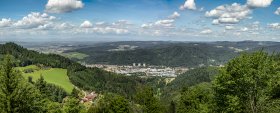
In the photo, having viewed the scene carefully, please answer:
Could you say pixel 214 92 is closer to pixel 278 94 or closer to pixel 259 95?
pixel 259 95

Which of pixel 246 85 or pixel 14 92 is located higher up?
pixel 14 92

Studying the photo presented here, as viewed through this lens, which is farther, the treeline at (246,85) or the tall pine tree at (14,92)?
the treeline at (246,85)

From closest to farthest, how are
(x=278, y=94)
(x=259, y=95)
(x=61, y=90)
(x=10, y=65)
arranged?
1. (x=10, y=65)
2. (x=259, y=95)
3. (x=278, y=94)
4. (x=61, y=90)

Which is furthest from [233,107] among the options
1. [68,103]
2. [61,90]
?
[61,90]

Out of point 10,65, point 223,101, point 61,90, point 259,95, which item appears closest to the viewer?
point 10,65

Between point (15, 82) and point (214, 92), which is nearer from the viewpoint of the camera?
point (15, 82)

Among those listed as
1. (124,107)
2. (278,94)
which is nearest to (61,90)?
(124,107)

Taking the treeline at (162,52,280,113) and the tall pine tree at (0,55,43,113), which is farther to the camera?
the treeline at (162,52,280,113)

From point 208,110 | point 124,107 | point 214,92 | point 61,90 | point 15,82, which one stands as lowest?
point 61,90

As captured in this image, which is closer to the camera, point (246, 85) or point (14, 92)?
point (14, 92)

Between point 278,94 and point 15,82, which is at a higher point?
point 15,82
